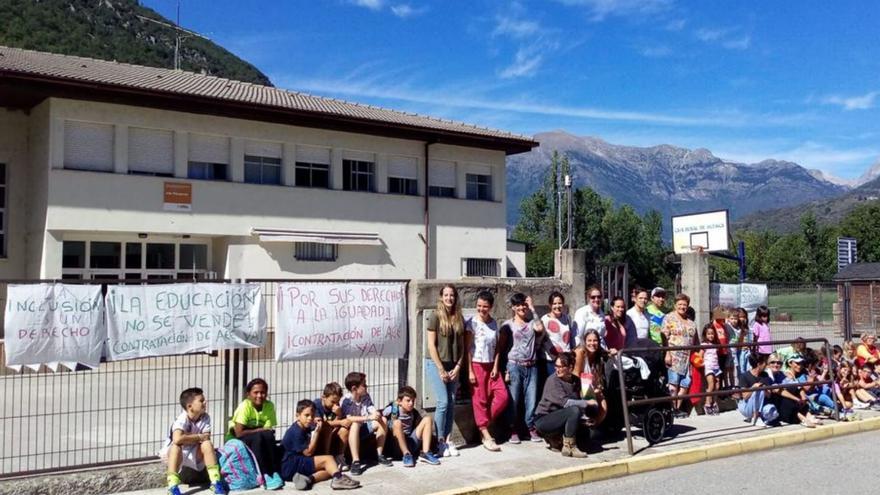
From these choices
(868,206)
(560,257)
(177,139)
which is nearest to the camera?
(560,257)

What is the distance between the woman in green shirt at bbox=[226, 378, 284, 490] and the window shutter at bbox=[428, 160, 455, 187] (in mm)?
19898

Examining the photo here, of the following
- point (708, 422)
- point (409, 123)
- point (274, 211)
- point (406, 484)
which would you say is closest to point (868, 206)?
point (409, 123)

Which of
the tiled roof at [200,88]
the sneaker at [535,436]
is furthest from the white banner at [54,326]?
the tiled roof at [200,88]

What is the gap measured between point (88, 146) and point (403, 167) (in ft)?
32.7

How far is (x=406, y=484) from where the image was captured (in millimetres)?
7852

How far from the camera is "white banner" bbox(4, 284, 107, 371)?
7.22 metres

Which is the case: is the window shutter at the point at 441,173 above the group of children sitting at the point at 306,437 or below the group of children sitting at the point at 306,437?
above

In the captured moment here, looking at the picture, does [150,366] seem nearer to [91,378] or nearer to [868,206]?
[91,378]

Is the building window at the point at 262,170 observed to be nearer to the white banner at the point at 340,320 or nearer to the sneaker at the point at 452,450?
the white banner at the point at 340,320

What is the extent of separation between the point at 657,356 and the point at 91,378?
267 inches

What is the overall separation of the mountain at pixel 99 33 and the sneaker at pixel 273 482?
140 ft

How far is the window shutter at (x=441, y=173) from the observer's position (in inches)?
1081

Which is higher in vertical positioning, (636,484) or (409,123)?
(409,123)

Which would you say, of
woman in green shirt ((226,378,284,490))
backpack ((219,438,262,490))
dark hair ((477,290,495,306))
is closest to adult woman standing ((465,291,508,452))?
dark hair ((477,290,495,306))
